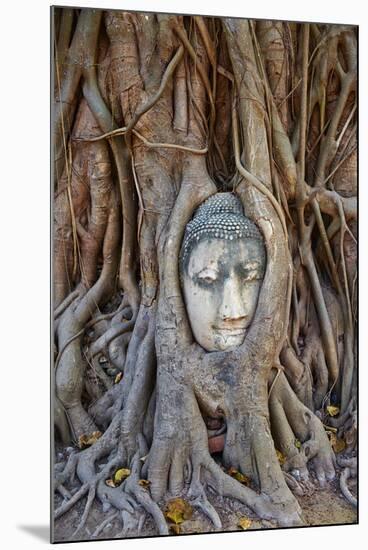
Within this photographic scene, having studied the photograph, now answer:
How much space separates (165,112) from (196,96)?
178 millimetres

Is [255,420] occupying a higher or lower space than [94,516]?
higher

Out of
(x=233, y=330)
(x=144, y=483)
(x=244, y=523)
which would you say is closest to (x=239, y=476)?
(x=244, y=523)

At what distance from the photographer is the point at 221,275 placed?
3.56m

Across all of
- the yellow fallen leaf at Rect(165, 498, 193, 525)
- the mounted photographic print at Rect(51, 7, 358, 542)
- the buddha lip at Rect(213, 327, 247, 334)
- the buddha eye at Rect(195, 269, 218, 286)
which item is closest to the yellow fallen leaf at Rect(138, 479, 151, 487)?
the mounted photographic print at Rect(51, 7, 358, 542)

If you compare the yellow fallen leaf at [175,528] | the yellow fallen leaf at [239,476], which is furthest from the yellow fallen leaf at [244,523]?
the yellow fallen leaf at [175,528]

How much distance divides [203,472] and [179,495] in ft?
0.50

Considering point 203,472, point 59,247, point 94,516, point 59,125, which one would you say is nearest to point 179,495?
point 203,472

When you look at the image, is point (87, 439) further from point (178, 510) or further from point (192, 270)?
point (192, 270)

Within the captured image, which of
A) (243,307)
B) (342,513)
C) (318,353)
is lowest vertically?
(342,513)

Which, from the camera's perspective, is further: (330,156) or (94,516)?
(330,156)

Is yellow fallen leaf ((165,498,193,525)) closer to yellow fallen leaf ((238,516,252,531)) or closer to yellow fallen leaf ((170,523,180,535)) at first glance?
yellow fallen leaf ((170,523,180,535))

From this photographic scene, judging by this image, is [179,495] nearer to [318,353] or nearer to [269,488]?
[269,488]

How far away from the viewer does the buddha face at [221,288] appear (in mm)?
3562

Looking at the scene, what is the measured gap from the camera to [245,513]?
11.5 ft
